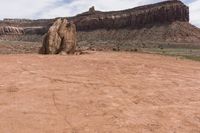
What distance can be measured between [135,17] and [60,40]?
92120 mm

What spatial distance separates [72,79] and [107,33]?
10384cm

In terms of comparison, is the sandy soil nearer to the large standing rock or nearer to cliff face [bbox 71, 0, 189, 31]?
the large standing rock

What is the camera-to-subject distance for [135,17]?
114 metres

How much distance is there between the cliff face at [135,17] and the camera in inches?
4146

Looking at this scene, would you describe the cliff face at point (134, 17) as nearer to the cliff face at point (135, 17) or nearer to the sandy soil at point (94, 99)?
the cliff face at point (135, 17)

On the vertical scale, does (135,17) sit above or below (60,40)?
above

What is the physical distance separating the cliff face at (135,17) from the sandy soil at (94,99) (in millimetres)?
91311

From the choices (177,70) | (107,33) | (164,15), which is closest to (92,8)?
(107,33)

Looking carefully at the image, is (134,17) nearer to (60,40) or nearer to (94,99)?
(60,40)

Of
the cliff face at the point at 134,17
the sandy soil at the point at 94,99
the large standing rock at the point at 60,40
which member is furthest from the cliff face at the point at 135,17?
the sandy soil at the point at 94,99

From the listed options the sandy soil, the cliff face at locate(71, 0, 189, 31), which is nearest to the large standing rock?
the sandy soil

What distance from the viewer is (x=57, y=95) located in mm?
11203

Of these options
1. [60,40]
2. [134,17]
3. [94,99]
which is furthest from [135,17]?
[94,99]

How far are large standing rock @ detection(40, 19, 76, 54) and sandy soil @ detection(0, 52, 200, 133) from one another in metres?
6.74
